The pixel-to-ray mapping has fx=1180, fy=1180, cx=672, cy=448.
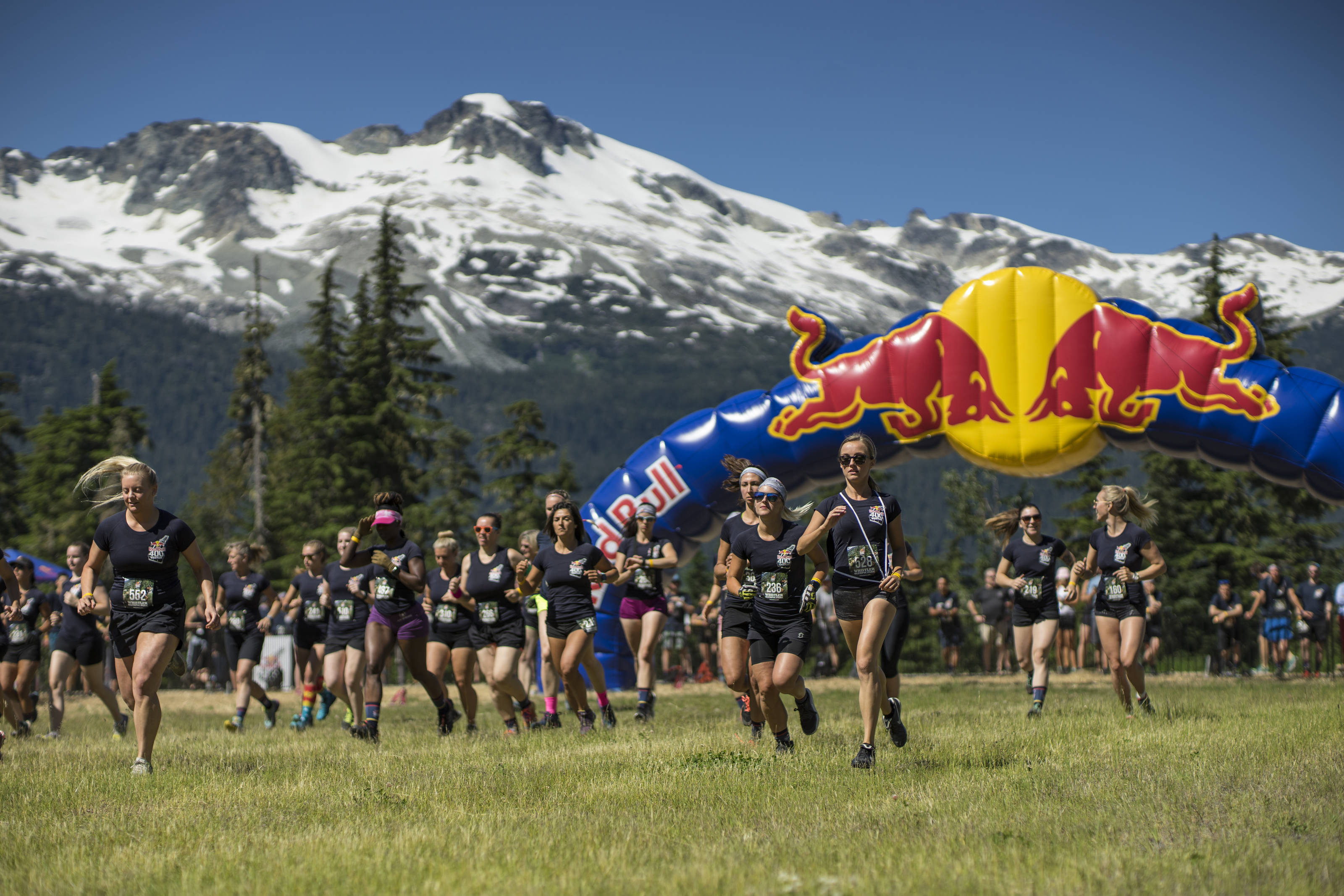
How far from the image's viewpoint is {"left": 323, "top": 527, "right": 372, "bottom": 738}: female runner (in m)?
10.9

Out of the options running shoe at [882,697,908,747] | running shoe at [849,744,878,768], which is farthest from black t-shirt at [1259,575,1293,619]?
running shoe at [849,744,878,768]

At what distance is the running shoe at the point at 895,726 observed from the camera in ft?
26.7

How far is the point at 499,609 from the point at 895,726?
3.95 metres

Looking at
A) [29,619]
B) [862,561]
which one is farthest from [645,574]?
[29,619]

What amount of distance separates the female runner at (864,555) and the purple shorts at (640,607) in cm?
485

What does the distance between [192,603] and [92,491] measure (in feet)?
85.6

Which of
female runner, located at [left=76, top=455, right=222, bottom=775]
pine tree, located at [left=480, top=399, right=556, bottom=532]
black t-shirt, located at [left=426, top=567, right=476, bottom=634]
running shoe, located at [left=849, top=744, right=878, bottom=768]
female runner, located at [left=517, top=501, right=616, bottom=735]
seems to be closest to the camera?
running shoe, located at [left=849, top=744, right=878, bottom=768]

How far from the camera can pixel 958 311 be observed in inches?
654

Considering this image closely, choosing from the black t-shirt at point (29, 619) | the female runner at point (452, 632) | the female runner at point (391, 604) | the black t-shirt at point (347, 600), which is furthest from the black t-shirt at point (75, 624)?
the female runner at point (452, 632)

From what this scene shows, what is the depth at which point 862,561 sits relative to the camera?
7.59 m

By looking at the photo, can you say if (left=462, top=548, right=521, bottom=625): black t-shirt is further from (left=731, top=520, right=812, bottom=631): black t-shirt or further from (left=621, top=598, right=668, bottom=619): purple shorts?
(left=731, top=520, right=812, bottom=631): black t-shirt

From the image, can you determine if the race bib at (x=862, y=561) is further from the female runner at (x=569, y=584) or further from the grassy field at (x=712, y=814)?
the female runner at (x=569, y=584)

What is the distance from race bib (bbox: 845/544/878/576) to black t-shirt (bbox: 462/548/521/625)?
3995 millimetres

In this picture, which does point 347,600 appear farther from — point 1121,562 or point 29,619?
point 1121,562
